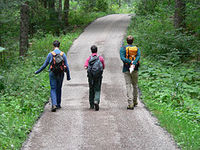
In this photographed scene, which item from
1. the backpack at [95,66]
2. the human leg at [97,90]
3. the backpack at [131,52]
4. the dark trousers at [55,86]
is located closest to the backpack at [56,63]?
the dark trousers at [55,86]

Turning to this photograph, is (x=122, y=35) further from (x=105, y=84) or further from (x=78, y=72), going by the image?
(x=105, y=84)

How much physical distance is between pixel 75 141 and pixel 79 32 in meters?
24.0

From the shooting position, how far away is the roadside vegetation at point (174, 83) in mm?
7225

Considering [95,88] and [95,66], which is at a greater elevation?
[95,66]

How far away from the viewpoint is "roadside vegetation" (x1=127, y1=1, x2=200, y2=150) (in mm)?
7225

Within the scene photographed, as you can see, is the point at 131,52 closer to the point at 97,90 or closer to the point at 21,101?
the point at 97,90

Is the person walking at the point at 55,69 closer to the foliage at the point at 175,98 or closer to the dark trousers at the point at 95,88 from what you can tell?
the dark trousers at the point at 95,88

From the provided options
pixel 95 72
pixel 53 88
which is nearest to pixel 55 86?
pixel 53 88

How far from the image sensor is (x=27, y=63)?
1669 centimetres

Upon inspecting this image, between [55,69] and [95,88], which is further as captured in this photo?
[95,88]

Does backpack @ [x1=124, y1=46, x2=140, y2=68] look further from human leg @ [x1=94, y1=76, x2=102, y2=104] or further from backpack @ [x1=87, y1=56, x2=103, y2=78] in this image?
human leg @ [x1=94, y1=76, x2=102, y2=104]

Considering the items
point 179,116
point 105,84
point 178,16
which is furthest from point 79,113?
point 178,16

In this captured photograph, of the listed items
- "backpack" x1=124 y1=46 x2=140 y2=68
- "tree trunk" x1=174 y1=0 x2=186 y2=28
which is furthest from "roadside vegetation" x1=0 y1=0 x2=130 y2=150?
"tree trunk" x1=174 y1=0 x2=186 y2=28

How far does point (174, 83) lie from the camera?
12.4 meters
